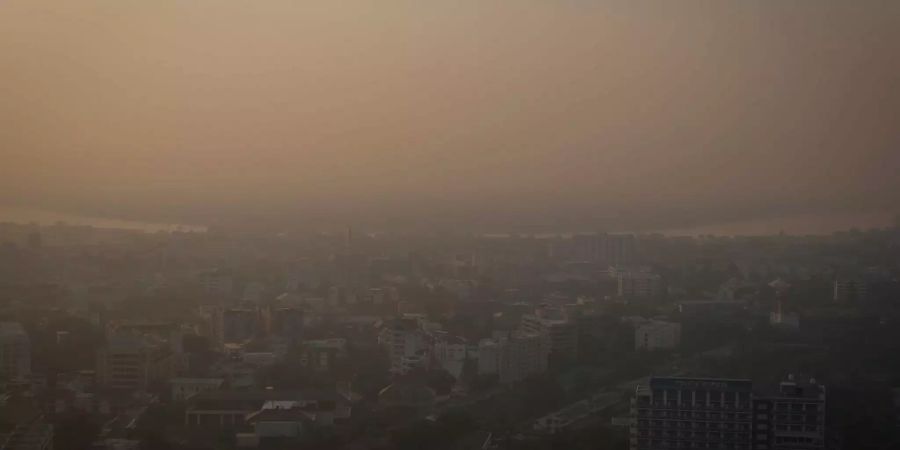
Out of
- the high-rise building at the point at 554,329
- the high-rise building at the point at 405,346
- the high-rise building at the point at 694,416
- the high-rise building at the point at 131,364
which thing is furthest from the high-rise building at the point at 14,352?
the high-rise building at the point at 694,416

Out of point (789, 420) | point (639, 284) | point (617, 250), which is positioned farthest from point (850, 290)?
point (789, 420)

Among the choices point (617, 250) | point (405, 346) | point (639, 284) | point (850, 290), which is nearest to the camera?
point (405, 346)

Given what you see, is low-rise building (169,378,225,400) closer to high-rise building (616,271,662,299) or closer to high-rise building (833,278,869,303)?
high-rise building (616,271,662,299)

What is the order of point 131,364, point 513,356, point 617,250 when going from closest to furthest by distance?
point 131,364
point 513,356
point 617,250

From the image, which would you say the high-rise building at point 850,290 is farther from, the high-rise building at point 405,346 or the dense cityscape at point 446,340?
the high-rise building at point 405,346

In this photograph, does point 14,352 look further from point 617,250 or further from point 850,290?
point 850,290

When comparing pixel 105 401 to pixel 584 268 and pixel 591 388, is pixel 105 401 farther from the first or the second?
pixel 584 268
